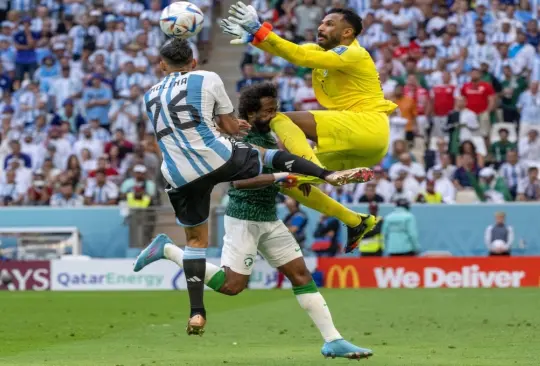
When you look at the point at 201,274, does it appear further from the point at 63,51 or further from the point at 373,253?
the point at 63,51

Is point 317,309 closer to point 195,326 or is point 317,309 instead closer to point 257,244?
point 257,244

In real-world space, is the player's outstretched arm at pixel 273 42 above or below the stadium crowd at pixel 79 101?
above

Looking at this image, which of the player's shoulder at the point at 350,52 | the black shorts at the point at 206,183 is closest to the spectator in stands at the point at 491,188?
the player's shoulder at the point at 350,52

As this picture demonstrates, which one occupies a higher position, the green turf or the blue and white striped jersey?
the blue and white striped jersey

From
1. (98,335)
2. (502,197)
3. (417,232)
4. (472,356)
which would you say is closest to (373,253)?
(417,232)

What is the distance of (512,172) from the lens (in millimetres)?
23766

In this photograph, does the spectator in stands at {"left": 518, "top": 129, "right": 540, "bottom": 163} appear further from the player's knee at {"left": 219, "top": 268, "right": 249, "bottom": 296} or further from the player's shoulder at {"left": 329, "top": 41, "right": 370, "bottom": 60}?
the player's knee at {"left": 219, "top": 268, "right": 249, "bottom": 296}

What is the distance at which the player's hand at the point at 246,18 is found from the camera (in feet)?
35.3

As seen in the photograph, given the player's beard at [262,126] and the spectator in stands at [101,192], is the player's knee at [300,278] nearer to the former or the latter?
the player's beard at [262,126]

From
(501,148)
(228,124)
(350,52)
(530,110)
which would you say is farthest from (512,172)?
(228,124)

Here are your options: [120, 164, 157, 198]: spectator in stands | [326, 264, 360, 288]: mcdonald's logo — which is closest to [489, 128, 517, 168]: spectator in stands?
[326, 264, 360, 288]: mcdonald's logo

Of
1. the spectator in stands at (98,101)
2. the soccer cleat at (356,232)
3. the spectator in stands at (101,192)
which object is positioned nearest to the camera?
the soccer cleat at (356,232)

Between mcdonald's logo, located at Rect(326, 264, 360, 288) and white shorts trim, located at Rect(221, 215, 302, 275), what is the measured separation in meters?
11.7

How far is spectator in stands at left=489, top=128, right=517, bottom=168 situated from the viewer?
24203 millimetres
